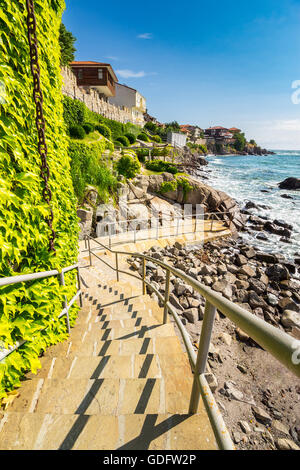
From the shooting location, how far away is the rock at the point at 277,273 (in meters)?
9.69

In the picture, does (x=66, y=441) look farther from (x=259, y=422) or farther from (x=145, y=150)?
(x=145, y=150)

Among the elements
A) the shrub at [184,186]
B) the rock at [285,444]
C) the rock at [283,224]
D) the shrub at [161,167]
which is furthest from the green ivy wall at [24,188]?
the rock at [283,224]

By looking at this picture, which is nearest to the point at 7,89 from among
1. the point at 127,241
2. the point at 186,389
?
the point at 186,389

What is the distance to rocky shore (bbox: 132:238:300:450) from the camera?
3.64 m

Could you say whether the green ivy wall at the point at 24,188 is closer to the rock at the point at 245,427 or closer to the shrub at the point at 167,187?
the rock at the point at 245,427

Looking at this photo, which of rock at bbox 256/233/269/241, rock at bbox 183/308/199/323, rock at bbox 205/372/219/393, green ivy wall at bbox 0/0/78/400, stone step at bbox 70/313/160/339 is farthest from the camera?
rock at bbox 256/233/269/241

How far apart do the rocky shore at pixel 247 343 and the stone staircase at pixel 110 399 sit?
1617 millimetres

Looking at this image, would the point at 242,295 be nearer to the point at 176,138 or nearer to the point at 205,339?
the point at 205,339

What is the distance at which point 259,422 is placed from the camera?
3713 mm

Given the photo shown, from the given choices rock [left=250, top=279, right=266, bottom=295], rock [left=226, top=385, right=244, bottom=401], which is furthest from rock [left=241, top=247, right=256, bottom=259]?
rock [left=226, top=385, right=244, bottom=401]

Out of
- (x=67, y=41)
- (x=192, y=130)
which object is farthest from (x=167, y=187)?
(x=192, y=130)

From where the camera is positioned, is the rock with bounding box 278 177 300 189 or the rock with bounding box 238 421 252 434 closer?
the rock with bounding box 238 421 252 434

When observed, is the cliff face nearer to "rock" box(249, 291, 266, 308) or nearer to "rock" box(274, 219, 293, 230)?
"rock" box(274, 219, 293, 230)

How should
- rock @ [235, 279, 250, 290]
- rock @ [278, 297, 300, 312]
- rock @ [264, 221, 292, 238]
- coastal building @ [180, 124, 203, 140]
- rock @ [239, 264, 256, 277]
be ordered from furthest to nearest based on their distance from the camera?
coastal building @ [180, 124, 203, 140] < rock @ [264, 221, 292, 238] < rock @ [239, 264, 256, 277] < rock @ [235, 279, 250, 290] < rock @ [278, 297, 300, 312]
